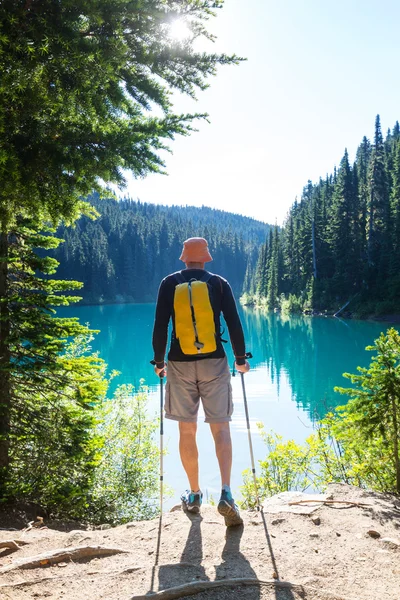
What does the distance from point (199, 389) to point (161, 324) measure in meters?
0.57

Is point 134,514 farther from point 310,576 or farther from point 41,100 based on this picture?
point 41,100

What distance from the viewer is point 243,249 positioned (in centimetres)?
14175

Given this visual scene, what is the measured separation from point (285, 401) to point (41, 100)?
16.1 meters

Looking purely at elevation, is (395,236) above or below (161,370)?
above

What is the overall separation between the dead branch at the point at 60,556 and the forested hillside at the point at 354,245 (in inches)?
1516

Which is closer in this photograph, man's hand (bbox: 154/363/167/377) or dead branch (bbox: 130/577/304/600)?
dead branch (bbox: 130/577/304/600)

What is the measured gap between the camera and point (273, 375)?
76.0 feet

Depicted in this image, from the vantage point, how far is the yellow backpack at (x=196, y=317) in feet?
11.1

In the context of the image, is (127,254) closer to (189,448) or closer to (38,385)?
(38,385)

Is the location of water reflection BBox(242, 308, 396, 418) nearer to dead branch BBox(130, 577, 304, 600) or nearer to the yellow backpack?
the yellow backpack

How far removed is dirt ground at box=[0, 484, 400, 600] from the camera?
7.84ft

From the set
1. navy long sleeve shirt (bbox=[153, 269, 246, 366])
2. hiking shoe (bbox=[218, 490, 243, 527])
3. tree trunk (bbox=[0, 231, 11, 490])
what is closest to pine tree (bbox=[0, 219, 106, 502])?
tree trunk (bbox=[0, 231, 11, 490])

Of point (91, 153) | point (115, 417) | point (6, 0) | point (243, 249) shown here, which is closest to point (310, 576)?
point (91, 153)

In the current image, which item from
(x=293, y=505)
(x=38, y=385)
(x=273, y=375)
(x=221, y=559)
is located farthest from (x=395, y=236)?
(x=221, y=559)
